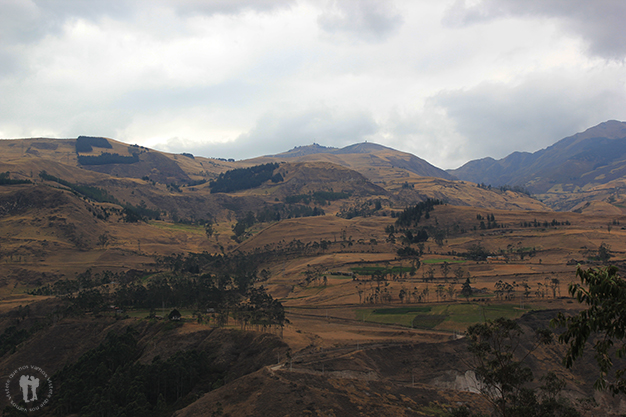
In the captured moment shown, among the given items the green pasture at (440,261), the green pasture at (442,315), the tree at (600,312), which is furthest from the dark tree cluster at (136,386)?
the green pasture at (440,261)

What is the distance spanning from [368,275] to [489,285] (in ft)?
117

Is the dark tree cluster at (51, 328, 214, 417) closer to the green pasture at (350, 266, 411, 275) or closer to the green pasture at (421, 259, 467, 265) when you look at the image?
the green pasture at (350, 266, 411, 275)

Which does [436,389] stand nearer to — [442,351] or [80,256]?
[442,351]

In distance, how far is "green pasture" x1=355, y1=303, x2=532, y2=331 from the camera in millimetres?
88125

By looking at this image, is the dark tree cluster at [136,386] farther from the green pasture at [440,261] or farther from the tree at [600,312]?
the green pasture at [440,261]

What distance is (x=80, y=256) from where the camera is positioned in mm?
179500
